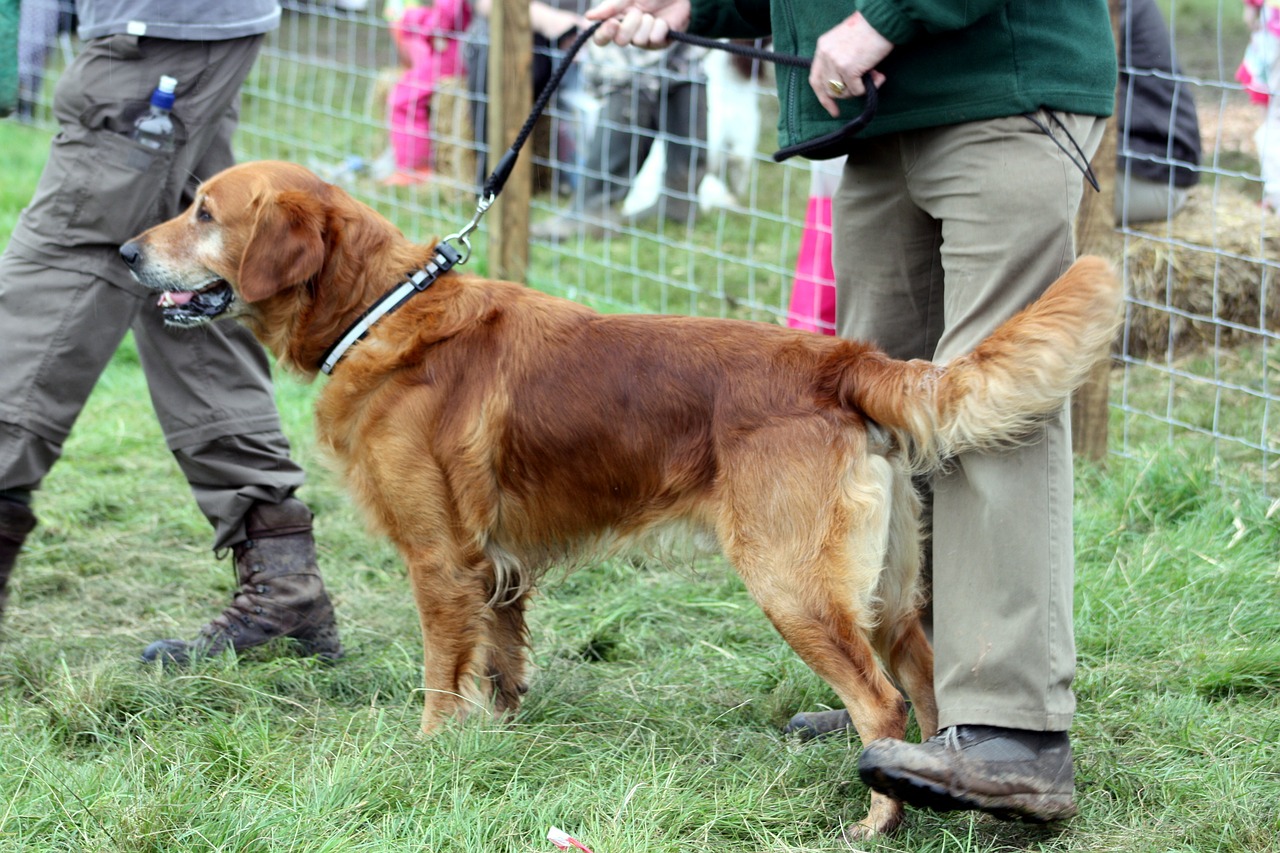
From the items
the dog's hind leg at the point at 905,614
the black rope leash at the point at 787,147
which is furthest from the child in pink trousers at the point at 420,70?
the dog's hind leg at the point at 905,614

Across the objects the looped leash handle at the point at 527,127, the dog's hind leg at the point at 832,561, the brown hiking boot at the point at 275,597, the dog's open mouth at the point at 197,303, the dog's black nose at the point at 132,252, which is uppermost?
the looped leash handle at the point at 527,127

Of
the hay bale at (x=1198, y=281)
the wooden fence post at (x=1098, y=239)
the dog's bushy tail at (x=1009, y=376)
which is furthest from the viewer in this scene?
the hay bale at (x=1198, y=281)

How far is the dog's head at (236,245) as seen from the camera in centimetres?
302

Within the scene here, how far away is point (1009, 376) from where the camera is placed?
2.40m

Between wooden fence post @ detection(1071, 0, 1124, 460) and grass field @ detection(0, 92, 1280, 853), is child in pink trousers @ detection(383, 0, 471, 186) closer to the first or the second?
grass field @ detection(0, 92, 1280, 853)

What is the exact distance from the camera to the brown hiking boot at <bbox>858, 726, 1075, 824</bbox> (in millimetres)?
2424

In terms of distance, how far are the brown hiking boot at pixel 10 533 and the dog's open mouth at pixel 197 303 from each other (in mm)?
616

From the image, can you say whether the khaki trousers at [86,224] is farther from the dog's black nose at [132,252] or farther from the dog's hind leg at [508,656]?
the dog's hind leg at [508,656]

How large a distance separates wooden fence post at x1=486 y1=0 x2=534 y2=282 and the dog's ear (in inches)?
113

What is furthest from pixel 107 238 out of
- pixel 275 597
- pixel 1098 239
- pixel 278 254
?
pixel 1098 239

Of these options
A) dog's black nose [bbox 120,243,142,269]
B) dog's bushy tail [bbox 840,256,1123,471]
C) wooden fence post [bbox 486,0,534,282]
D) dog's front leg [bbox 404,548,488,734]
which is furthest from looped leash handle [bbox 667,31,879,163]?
wooden fence post [bbox 486,0,534,282]

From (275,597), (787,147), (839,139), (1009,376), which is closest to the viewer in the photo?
(1009,376)

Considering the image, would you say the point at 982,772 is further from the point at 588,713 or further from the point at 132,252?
the point at 132,252

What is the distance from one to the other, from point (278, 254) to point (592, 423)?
0.87 m
